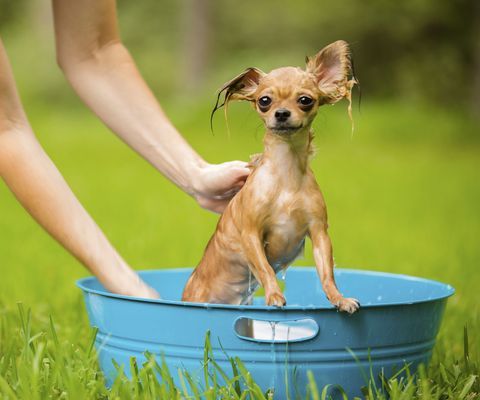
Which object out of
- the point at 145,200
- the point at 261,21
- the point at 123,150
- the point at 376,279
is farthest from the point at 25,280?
the point at 261,21

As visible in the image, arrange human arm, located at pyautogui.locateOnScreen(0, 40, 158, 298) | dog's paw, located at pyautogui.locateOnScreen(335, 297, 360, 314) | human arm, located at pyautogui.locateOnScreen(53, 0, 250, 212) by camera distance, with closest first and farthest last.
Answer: dog's paw, located at pyautogui.locateOnScreen(335, 297, 360, 314)
human arm, located at pyautogui.locateOnScreen(0, 40, 158, 298)
human arm, located at pyautogui.locateOnScreen(53, 0, 250, 212)

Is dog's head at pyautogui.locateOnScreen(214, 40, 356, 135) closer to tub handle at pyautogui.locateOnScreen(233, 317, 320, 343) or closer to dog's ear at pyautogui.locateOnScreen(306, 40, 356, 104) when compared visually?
dog's ear at pyautogui.locateOnScreen(306, 40, 356, 104)

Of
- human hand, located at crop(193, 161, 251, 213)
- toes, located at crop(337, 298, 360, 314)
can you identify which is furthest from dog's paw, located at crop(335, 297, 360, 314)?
human hand, located at crop(193, 161, 251, 213)

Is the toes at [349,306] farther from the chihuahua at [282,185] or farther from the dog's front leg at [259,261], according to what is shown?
the dog's front leg at [259,261]

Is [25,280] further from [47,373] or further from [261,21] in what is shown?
Answer: [261,21]

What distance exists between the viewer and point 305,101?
2.35m

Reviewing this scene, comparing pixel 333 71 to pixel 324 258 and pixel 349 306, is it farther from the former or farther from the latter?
pixel 349 306

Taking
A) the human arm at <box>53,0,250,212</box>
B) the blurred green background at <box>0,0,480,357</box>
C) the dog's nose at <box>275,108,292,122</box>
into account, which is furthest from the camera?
the blurred green background at <box>0,0,480,357</box>

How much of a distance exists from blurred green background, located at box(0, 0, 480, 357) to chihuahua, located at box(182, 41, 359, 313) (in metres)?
0.46

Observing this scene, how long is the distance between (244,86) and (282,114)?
0.28 m

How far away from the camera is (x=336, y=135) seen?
11.6 meters

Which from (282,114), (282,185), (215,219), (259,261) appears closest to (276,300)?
(259,261)

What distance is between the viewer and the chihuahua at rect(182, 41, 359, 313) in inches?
92.4

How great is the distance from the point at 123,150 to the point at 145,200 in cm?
353
